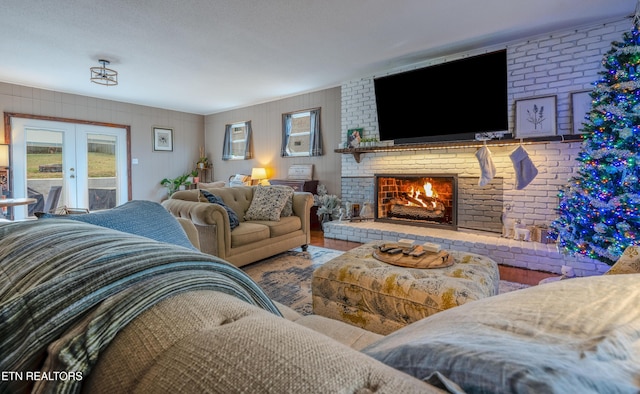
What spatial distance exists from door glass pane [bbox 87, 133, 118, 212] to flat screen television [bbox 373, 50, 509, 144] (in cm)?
526

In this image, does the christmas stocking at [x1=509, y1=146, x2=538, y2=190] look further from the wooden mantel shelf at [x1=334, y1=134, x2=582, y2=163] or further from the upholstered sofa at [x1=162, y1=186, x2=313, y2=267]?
the upholstered sofa at [x1=162, y1=186, x2=313, y2=267]

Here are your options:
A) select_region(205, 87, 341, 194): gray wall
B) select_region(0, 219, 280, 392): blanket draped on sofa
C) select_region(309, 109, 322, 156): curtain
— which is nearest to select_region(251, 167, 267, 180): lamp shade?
select_region(205, 87, 341, 194): gray wall

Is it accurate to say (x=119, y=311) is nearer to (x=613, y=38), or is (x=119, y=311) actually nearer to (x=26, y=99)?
(x=613, y=38)

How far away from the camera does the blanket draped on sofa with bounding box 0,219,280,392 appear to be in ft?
1.38

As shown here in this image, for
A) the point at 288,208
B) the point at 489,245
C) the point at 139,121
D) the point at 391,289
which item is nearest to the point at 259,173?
the point at 288,208

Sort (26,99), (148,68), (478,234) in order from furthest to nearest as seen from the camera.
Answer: (26,99)
(148,68)
(478,234)

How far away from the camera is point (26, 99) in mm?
5035

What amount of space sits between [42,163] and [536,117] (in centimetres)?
735

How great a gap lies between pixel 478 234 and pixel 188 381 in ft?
12.8

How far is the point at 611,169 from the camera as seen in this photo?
7.82 feet

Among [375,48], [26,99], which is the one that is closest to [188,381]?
[375,48]

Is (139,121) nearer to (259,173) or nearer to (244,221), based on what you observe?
(259,173)

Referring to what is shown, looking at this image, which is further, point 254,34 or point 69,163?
point 69,163

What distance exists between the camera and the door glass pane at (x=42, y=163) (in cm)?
518
